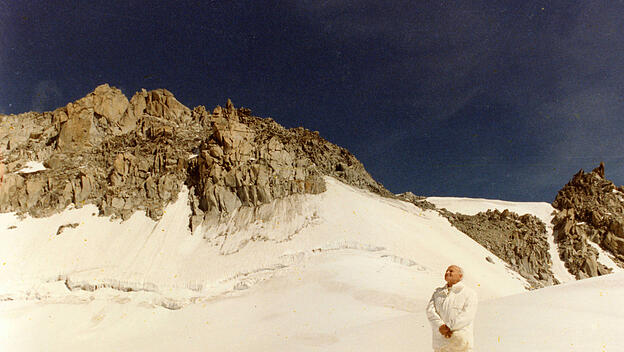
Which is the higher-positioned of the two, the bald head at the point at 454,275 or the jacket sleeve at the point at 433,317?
the bald head at the point at 454,275

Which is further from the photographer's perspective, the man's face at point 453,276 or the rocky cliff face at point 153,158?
the rocky cliff face at point 153,158

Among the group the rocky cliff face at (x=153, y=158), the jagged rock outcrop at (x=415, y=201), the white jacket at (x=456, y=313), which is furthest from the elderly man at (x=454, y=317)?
the jagged rock outcrop at (x=415, y=201)

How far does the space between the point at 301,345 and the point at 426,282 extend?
7682mm

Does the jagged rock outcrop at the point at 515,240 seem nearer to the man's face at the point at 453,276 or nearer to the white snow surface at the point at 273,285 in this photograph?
the white snow surface at the point at 273,285

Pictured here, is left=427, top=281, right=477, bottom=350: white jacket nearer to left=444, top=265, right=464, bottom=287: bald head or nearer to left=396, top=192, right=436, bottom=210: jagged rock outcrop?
left=444, top=265, right=464, bottom=287: bald head

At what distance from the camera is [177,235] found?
21500 millimetres

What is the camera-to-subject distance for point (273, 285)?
15859 millimetres

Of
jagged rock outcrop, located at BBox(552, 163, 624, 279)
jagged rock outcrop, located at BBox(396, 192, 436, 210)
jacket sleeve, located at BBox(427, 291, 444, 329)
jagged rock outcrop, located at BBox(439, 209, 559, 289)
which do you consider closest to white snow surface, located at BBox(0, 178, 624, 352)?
jagged rock outcrop, located at BBox(396, 192, 436, 210)

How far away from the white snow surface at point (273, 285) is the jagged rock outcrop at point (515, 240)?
7.24ft

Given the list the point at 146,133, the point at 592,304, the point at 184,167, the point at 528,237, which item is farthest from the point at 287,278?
the point at 528,237

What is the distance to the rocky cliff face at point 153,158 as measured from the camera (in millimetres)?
22750

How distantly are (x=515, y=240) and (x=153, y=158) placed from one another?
29.7 meters

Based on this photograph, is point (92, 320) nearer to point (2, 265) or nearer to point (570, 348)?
point (2, 265)

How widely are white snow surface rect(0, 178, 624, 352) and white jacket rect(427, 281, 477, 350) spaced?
9.88 ft
